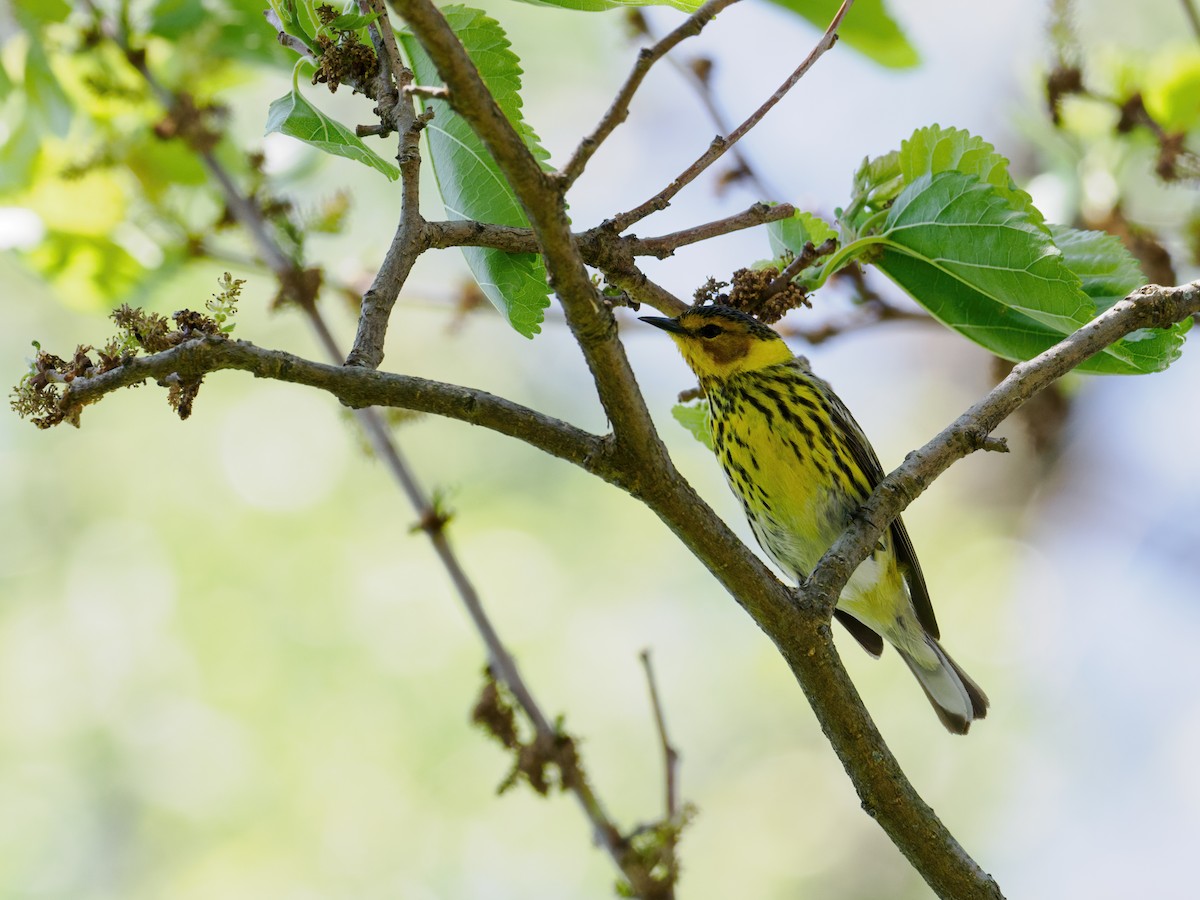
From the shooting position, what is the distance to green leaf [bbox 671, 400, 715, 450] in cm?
302

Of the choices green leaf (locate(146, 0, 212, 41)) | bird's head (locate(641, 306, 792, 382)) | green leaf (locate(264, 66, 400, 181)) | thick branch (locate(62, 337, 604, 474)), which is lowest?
thick branch (locate(62, 337, 604, 474))

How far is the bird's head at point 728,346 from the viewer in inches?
172

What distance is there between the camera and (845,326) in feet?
13.5

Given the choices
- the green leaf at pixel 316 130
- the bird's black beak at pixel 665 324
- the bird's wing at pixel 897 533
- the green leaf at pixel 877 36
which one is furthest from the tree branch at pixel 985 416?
the bird's wing at pixel 897 533

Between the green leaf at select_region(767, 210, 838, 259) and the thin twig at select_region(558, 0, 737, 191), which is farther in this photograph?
the green leaf at select_region(767, 210, 838, 259)

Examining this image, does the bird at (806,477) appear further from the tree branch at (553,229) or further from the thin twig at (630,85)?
the thin twig at (630,85)

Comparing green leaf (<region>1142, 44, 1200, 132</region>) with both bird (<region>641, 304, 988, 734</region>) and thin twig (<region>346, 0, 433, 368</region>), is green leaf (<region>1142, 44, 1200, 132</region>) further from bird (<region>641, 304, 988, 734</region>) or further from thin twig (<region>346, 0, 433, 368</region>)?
thin twig (<region>346, 0, 433, 368</region>)

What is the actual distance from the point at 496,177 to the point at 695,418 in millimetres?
1086

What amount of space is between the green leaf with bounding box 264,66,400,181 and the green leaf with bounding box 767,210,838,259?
892 millimetres

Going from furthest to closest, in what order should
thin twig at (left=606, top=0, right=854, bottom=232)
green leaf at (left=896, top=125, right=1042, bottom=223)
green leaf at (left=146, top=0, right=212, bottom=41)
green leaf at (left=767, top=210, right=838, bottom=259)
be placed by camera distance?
green leaf at (left=146, top=0, right=212, bottom=41), green leaf at (left=767, top=210, right=838, bottom=259), green leaf at (left=896, top=125, right=1042, bottom=223), thin twig at (left=606, top=0, right=854, bottom=232)

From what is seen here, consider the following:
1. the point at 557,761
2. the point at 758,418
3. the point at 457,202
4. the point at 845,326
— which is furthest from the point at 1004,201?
the point at 758,418

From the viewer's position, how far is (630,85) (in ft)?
5.32

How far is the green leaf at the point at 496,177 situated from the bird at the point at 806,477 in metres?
2.02

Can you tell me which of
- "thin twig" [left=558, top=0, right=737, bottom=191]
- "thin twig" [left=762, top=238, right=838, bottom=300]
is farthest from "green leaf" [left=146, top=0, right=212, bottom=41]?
→ "thin twig" [left=558, top=0, right=737, bottom=191]
